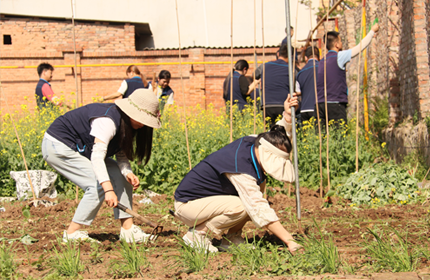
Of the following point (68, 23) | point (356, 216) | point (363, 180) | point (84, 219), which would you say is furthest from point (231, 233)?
point (68, 23)

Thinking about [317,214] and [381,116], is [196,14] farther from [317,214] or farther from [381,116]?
[317,214]

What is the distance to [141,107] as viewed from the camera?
9.98 feet

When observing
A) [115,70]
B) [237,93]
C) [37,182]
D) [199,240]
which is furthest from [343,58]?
[115,70]

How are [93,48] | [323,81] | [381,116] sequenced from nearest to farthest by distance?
1. [323,81]
2. [381,116]
3. [93,48]

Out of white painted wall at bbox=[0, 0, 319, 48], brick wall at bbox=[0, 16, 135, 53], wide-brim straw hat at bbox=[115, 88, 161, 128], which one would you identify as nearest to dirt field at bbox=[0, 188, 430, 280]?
wide-brim straw hat at bbox=[115, 88, 161, 128]

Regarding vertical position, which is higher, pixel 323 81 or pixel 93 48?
pixel 93 48

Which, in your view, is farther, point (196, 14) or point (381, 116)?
point (196, 14)

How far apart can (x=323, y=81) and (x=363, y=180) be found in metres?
1.47

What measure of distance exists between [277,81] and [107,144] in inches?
140

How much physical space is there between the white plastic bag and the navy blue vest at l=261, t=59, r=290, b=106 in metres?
3.22

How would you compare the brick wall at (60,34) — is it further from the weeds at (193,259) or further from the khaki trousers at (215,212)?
the weeds at (193,259)

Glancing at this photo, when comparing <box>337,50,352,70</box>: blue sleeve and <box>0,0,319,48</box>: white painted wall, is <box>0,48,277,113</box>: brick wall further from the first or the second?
<box>337,50,352,70</box>: blue sleeve

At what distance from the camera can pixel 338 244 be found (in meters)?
3.01

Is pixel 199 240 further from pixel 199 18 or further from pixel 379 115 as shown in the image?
pixel 199 18
